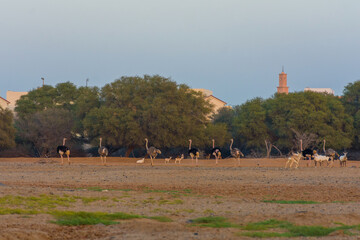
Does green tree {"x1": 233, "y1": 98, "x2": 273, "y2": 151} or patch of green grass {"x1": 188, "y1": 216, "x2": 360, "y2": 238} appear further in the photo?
green tree {"x1": 233, "y1": 98, "x2": 273, "y2": 151}

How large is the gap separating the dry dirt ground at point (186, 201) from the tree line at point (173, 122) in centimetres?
2090

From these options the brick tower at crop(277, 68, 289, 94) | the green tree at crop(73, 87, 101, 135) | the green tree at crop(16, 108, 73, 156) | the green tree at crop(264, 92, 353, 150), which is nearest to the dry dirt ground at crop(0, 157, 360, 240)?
the green tree at crop(264, 92, 353, 150)

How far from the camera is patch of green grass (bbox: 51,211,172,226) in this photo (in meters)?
13.6

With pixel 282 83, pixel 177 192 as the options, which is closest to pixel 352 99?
pixel 177 192

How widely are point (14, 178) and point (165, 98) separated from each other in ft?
88.3

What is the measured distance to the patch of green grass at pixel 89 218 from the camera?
44.5ft

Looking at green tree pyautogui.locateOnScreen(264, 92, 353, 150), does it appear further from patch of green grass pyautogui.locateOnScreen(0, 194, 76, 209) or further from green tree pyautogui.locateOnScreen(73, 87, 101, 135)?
patch of green grass pyautogui.locateOnScreen(0, 194, 76, 209)

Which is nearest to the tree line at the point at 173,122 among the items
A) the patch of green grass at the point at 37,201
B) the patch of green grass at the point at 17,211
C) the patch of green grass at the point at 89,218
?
the patch of green grass at the point at 37,201

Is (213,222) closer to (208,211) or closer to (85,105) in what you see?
(208,211)

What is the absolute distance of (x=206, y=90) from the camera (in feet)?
330

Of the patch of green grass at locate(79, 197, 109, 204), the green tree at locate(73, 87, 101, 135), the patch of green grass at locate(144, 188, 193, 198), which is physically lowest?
the patch of green grass at locate(79, 197, 109, 204)

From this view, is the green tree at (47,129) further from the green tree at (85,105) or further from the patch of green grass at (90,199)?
the patch of green grass at (90,199)

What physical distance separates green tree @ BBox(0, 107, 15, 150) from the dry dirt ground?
24.7 metres

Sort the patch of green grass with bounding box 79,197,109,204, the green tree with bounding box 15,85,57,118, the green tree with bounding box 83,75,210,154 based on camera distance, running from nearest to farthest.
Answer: the patch of green grass with bounding box 79,197,109,204
the green tree with bounding box 83,75,210,154
the green tree with bounding box 15,85,57,118
